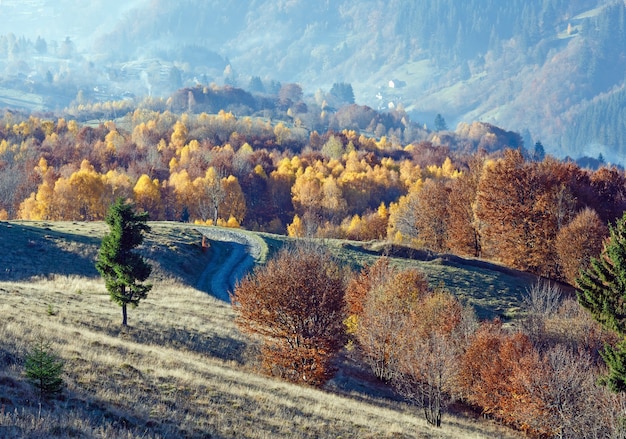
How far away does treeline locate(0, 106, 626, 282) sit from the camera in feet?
251

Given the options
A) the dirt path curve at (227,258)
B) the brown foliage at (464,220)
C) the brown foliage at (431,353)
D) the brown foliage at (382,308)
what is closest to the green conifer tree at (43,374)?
the brown foliage at (431,353)

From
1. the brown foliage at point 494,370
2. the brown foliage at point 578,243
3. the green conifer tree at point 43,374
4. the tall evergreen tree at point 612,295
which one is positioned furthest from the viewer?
the brown foliage at point 578,243

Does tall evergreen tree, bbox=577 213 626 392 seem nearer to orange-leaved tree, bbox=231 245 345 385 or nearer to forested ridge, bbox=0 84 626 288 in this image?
orange-leaved tree, bbox=231 245 345 385

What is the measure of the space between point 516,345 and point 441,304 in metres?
7.82

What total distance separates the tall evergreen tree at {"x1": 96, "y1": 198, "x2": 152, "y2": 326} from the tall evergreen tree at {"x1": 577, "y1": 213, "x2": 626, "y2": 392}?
25881mm

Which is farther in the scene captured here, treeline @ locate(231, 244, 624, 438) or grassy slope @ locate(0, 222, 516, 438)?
treeline @ locate(231, 244, 624, 438)

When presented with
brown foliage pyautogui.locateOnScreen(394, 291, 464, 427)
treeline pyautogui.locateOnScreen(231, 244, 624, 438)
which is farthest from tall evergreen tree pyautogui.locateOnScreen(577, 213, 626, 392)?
brown foliage pyautogui.locateOnScreen(394, 291, 464, 427)

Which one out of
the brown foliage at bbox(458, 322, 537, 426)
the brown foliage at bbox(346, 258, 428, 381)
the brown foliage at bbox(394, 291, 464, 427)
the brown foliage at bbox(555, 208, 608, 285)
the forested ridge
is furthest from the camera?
the forested ridge

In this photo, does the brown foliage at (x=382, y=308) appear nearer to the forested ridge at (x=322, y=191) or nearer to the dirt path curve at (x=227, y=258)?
the dirt path curve at (x=227, y=258)

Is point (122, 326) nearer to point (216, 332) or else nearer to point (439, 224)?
point (216, 332)

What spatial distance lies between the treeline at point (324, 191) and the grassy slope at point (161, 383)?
41804mm

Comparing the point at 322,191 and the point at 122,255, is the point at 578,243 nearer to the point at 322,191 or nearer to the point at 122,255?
the point at 122,255

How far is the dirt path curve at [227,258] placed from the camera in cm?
6209

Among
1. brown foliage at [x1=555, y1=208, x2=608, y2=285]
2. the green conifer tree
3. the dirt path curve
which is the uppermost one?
brown foliage at [x1=555, y1=208, x2=608, y2=285]
